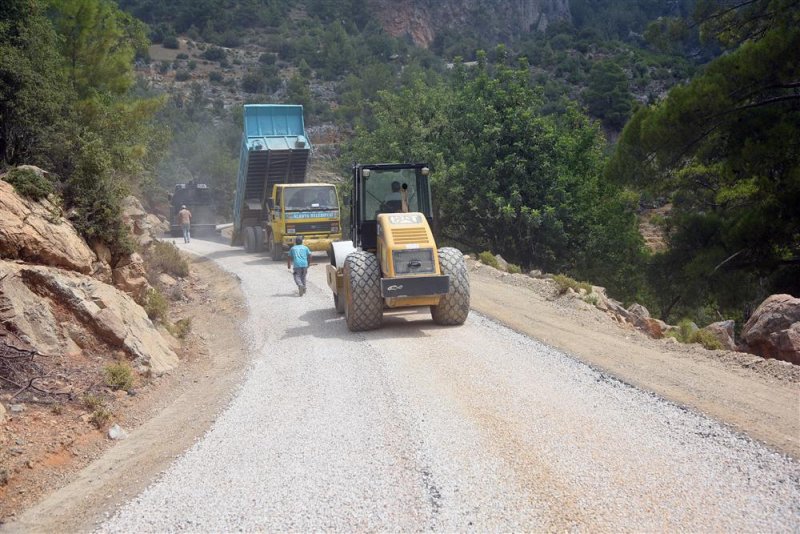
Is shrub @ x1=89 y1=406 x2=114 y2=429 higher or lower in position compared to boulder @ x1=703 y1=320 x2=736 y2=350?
higher

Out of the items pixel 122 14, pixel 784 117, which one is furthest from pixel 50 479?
pixel 122 14

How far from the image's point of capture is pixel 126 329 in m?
9.95

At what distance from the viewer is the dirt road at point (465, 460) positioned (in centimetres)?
500

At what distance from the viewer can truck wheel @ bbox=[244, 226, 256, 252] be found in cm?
2582

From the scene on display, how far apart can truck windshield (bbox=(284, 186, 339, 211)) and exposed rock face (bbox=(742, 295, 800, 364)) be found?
545 inches

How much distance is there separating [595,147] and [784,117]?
10424 mm

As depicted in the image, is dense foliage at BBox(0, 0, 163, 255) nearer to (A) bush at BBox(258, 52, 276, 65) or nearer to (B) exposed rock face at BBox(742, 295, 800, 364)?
(B) exposed rock face at BBox(742, 295, 800, 364)

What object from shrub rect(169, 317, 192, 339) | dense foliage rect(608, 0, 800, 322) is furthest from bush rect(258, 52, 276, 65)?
shrub rect(169, 317, 192, 339)

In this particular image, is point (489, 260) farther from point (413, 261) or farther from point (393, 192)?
point (413, 261)

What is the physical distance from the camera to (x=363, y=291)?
445 inches

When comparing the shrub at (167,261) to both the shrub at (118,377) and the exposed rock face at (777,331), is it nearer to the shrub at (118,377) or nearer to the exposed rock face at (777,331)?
the shrub at (118,377)

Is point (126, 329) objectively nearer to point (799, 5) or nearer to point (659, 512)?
point (659, 512)

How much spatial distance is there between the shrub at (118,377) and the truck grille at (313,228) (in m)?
13.6

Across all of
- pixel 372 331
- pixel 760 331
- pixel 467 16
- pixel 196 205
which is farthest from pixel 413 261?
pixel 467 16
